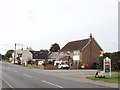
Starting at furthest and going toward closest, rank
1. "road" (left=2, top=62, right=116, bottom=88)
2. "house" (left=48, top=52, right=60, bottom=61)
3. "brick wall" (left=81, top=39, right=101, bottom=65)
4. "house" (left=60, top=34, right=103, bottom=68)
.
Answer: "house" (left=48, top=52, right=60, bottom=61)
"brick wall" (left=81, top=39, right=101, bottom=65)
"house" (left=60, top=34, right=103, bottom=68)
"road" (left=2, top=62, right=116, bottom=88)

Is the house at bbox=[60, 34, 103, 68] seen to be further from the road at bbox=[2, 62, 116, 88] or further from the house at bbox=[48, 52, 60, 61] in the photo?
the road at bbox=[2, 62, 116, 88]

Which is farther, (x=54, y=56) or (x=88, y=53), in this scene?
(x=54, y=56)

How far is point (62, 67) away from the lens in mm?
56562

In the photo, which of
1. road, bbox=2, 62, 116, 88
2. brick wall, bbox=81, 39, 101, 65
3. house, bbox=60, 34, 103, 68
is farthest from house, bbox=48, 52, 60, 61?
road, bbox=2, 62, 116, 88

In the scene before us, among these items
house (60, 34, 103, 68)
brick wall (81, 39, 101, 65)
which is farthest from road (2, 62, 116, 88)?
brick wall (81, 39, 101, 65)

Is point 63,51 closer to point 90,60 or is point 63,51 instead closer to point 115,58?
point 90,60

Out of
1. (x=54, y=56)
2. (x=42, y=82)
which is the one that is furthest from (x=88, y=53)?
(x=42, y=82)

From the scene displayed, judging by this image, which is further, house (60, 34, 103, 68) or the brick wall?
the brick wall

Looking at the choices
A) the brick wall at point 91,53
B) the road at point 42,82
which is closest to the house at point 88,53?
the brick wall at point 91,53

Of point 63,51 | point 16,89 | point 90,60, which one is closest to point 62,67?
point 90,60

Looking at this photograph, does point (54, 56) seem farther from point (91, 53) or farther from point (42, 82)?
point (42, 82)

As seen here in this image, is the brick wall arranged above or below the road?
above

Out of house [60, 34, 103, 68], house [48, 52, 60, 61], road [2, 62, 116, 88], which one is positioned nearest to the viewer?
road [2, 62, 116, 88]

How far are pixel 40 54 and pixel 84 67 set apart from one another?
4918 centimetres
